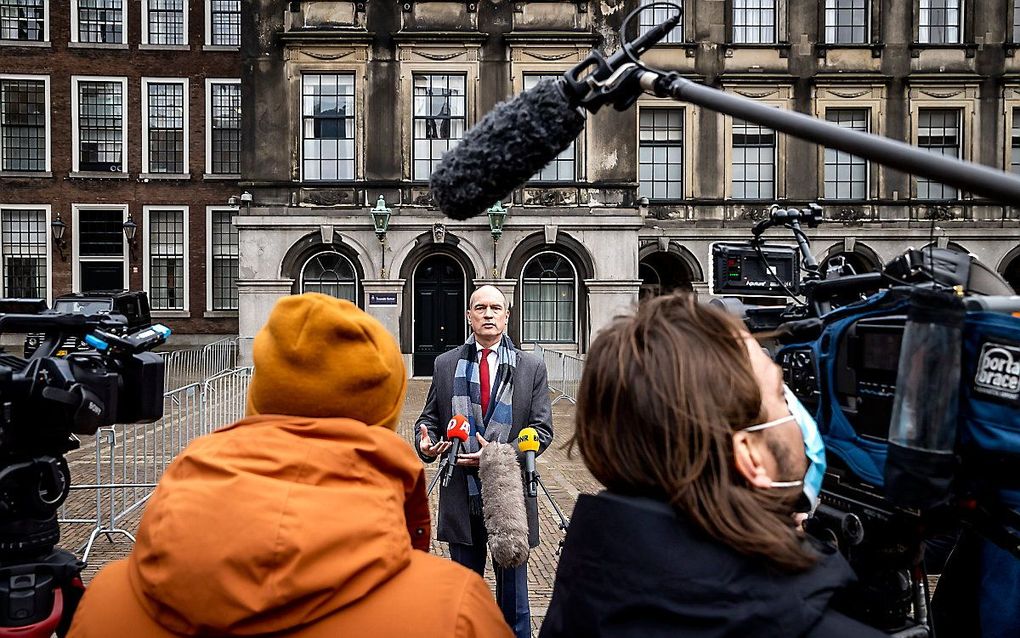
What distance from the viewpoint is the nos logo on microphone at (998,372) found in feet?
4.96

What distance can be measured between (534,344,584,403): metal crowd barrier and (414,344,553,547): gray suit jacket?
11347 millimetres

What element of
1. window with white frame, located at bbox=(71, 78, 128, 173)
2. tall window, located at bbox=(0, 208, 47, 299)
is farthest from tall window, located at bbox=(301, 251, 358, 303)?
tall window, located at bbox=(0, 208, 47, 299)

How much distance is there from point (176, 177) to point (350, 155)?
8.64m

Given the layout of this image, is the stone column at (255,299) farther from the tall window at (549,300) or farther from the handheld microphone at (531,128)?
the handheld microphone at (531,128)

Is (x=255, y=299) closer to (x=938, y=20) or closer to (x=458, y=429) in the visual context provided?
(x=458, y=429)

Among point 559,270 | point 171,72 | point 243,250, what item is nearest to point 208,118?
point 171,72

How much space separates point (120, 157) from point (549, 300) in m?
16.3

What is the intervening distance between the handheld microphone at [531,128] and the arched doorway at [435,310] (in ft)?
64.5

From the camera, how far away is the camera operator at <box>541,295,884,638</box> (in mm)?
1118

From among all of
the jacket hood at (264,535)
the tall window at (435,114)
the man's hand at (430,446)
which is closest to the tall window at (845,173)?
the tall window at (435,114)

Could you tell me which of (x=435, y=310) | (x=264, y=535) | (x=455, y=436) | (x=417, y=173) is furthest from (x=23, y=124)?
→ (x=264, y=535)

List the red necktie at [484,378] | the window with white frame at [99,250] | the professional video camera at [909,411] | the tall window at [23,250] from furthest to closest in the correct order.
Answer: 1. the window with white frame at [99,250]
2. the tall window at [23,250]
3. the red necktie at [484,378]
4. the professional video camera at [909,411]

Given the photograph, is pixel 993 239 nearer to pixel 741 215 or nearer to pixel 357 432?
pixel 741 215

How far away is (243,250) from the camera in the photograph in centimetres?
2067
